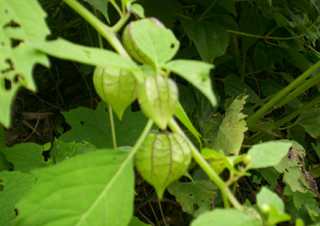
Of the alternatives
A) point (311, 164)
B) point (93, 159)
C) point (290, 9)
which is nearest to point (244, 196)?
point (311, 164)

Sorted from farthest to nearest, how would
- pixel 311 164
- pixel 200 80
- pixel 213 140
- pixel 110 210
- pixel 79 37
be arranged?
pixel 311 164
pixel 79 37
pixel 213 140
pixel 110 210
pixel 200 80

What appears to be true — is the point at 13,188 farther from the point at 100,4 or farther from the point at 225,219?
the point at 225,219

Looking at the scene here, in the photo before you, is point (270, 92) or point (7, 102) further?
point (270, 92)

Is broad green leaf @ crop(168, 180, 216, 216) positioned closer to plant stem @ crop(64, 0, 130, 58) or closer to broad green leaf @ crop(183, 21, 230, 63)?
broad green leaf @ crop(183, 21, 230, 63)

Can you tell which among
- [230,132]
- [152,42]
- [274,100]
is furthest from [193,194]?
[152,42]

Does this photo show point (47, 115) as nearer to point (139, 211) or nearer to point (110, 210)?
point (139, 211)

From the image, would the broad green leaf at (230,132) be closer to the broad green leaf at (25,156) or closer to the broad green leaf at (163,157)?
the broad green leaf at (25,156)

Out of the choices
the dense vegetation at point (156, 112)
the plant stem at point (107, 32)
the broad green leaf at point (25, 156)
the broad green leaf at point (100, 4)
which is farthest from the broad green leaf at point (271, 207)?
the broad green leaf at point (25, 156)
